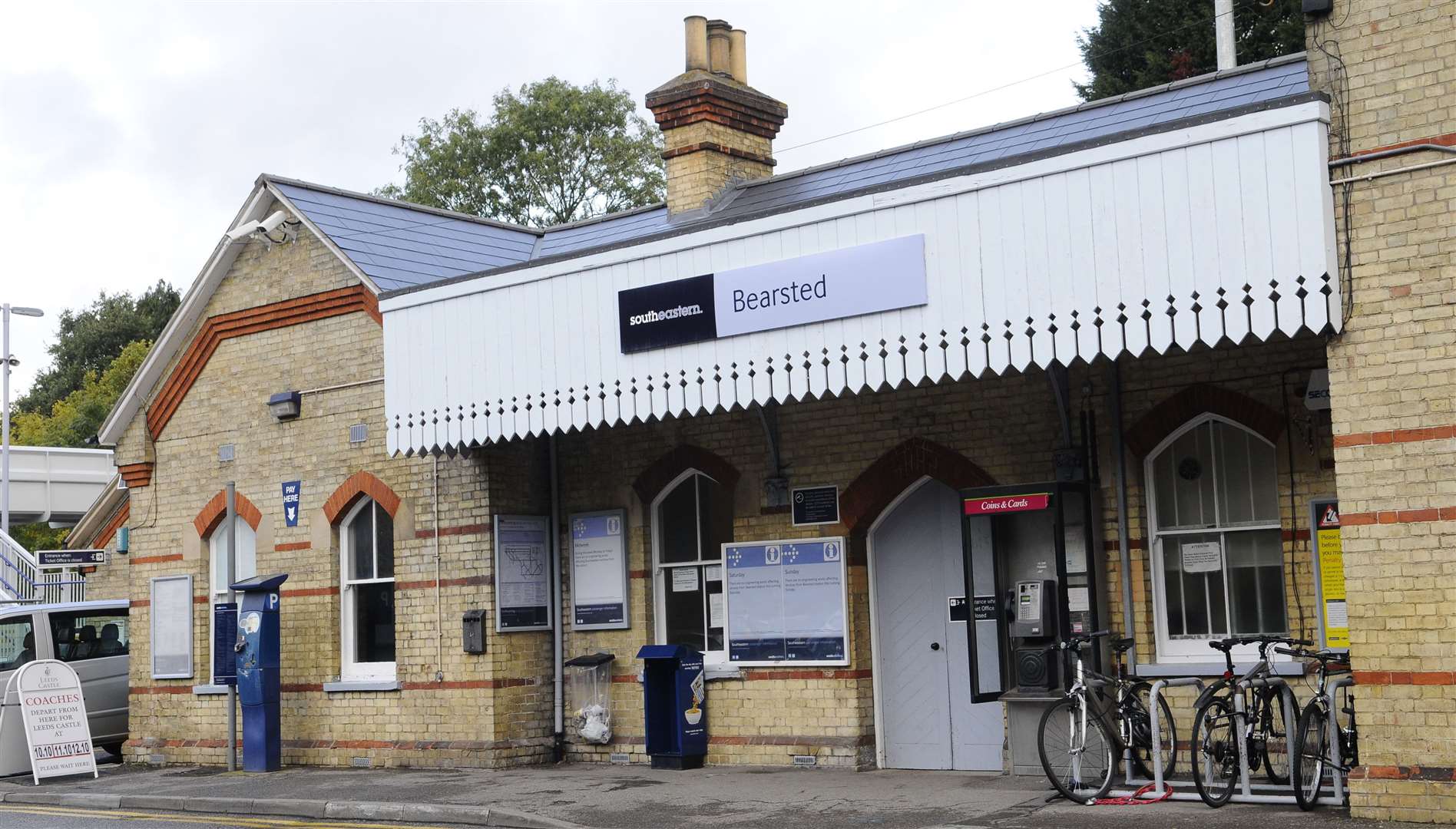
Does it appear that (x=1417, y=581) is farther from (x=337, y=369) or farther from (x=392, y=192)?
(x=392, y=192)

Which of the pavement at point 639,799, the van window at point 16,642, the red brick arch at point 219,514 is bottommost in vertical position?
the pavement at point 639,799

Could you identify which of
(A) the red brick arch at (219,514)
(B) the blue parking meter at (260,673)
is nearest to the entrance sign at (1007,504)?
(B) the blue parking meter at (260,673)

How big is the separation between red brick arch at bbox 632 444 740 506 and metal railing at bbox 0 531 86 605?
55.0 feet

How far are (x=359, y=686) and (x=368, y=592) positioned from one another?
1.04m

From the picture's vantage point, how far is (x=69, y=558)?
24094 millimetres

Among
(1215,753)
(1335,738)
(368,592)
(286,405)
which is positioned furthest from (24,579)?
(1335,738)

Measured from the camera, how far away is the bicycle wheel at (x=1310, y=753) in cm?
978

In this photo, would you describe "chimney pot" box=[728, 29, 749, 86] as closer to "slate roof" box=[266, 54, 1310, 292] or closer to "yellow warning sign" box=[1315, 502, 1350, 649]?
"slate roof" box=[266, 54, 1310, 292]

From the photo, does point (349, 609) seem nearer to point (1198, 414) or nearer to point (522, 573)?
point (522, 573)

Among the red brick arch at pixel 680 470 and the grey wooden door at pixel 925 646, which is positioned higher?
the red brick arch at pixel 680 470

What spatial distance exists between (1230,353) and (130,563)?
13.6 m

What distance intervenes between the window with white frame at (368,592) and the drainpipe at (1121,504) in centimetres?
799

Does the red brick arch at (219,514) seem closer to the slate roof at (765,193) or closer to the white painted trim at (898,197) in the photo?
the slate roof at (765,193)

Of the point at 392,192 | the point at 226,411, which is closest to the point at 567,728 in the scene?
the point at 226,411
